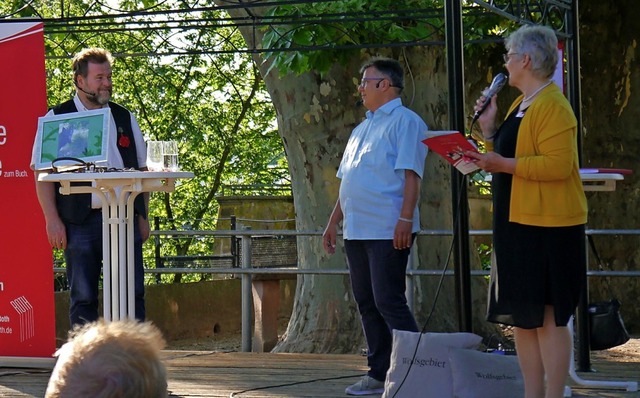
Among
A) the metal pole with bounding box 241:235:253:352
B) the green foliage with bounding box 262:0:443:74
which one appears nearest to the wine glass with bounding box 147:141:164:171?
the green foliage with bounding box 262:0:443:74

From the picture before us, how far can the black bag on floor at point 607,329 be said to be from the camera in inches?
214

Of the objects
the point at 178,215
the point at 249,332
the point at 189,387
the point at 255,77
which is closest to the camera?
the point at 189,387

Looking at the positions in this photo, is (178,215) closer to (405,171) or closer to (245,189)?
(245,189)

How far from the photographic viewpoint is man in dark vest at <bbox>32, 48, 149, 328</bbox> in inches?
216

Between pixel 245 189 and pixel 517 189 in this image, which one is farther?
pixel 245 189

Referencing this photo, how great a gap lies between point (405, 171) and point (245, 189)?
1554cm

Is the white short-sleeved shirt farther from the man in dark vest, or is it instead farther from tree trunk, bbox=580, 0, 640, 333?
tree trunk, bbox=580, 0, 640, 333

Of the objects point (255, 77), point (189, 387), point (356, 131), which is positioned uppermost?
point (255, 77)

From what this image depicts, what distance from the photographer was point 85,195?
5.55 metres

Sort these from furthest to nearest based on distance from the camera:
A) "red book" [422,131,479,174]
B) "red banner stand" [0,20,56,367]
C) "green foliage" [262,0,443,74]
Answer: "green foliage" [262,0,443,74], "red banner stand" [0,20,56,367], "red book" [422,131,479,174]

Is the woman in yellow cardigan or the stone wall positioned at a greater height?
the woman in yellow cardigan

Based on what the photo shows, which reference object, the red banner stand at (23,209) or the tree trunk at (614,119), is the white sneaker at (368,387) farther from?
the tree trunk at (614,119)

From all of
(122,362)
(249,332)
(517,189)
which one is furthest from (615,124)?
(122,362)

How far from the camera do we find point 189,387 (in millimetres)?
5996
